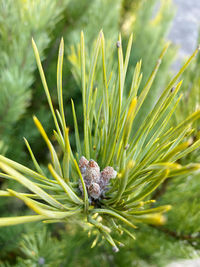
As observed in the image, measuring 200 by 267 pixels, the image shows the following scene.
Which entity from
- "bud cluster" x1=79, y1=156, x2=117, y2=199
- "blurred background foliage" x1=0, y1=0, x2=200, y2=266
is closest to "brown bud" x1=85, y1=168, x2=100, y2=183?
"bud cluster" x1=79, y1=156, x2=117, y2=199

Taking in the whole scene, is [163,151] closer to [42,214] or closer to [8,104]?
[42,214]

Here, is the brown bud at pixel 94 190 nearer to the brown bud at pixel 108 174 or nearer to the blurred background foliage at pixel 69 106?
the brown bud at pixel 108 174

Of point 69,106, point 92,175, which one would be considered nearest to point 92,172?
point 92,175

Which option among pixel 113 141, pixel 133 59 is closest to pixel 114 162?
pixel 113 141

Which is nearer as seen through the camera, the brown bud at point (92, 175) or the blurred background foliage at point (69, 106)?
the brown bud at point (92, 175)

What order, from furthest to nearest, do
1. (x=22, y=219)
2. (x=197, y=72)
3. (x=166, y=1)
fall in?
(x=166, y=1)
(x=197, y=72)
(x=22, y=219)

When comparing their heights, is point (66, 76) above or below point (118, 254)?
above

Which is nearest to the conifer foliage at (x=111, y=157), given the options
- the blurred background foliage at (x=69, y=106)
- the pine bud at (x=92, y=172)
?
the pine bud at (x=92, y=172)
